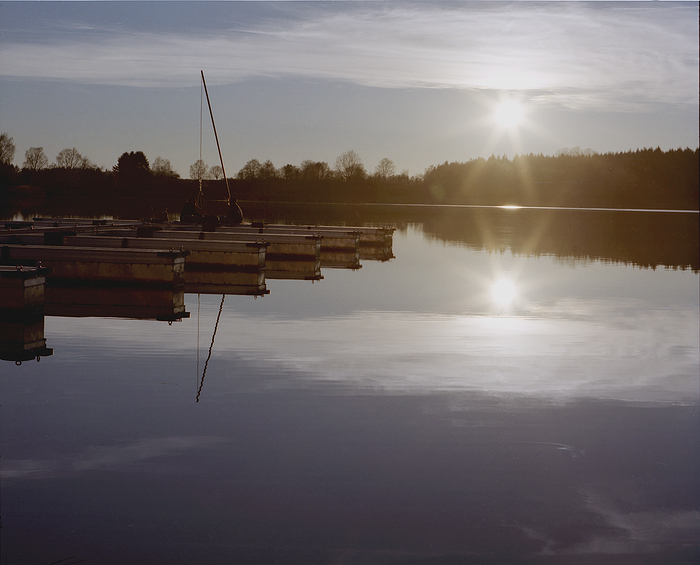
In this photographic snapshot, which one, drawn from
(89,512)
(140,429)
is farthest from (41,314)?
(89,512)

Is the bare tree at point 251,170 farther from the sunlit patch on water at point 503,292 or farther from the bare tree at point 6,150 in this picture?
the sunlit patch on water at point 503,292

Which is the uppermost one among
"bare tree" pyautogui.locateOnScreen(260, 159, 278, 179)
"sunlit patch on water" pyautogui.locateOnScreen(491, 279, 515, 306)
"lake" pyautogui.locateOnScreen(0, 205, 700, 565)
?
"bare tree" pyautogui.locateOnScreen(260, 159, 278, 179)

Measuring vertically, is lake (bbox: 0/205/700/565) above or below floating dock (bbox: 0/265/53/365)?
below

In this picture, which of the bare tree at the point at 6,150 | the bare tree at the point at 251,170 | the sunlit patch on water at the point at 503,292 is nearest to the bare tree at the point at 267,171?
the bare tree at the point at 251,170

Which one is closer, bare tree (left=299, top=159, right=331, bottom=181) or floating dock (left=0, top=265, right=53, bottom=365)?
floating dock (left=0, top=265, right=53, bottom=365)

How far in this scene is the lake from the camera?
5.59 meters

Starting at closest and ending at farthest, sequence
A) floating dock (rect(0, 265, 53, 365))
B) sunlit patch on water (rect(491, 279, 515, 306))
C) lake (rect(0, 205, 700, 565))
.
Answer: lake (rect(0, 205, 700, 565)) < floating dock (rect(0, 265, 53, 365)) < sunlit patch on water (rect(491, 279, 515, 306))

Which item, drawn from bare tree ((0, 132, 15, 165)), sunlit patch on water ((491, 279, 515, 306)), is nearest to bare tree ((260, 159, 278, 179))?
bare tree ((0, 132, 15, 165))

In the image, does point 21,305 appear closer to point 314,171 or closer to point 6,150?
point 6,150

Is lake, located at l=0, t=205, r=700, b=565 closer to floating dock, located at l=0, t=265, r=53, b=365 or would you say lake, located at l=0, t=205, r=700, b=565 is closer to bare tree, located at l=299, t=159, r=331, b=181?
floating dock, located at l=0, t=265, r=53, b=365

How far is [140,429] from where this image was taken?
7.86m

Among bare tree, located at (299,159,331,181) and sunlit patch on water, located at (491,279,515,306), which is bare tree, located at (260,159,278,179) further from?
sunlit patch on water, located at (491,279,515,306)

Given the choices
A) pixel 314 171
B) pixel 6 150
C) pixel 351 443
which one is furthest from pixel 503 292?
pixel 314 171

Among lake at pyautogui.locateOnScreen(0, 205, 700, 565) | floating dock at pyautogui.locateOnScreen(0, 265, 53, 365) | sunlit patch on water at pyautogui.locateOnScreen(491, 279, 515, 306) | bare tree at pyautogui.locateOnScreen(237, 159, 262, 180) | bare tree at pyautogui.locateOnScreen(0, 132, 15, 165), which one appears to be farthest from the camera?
bare tree at pyautogui.locateOnScreen(237, 159, 262, 180)
